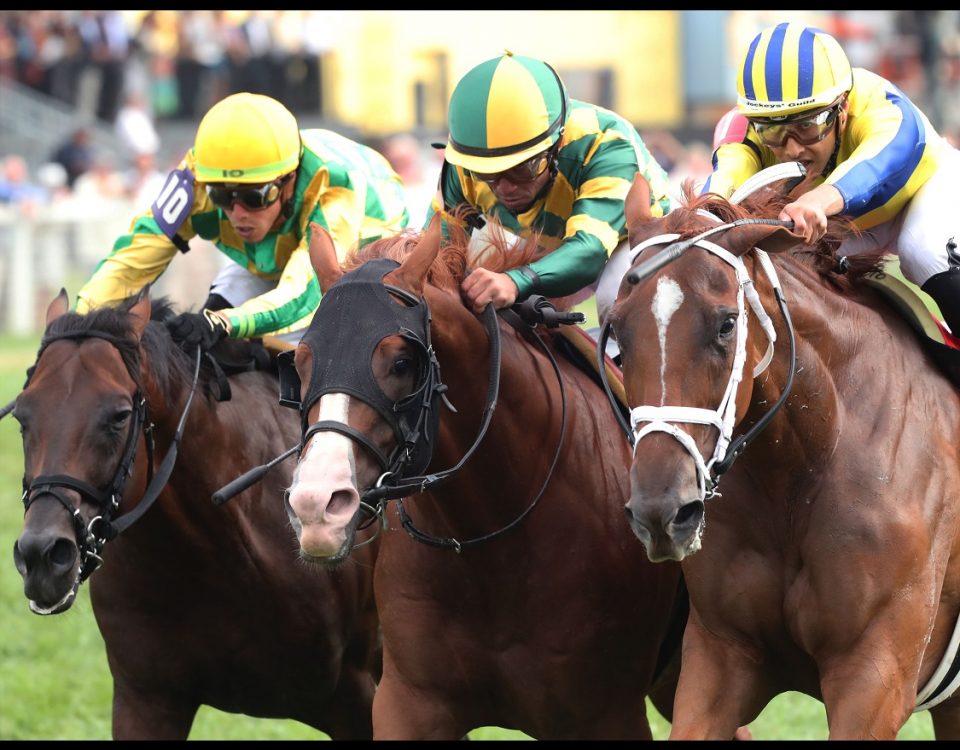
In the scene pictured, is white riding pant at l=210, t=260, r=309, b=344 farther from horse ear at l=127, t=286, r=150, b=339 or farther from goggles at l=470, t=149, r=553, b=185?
goggles at l=470, t=149, r=553, b=185

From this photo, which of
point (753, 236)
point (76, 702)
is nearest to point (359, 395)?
point (753, 236)

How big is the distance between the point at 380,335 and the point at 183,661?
1.82 metres

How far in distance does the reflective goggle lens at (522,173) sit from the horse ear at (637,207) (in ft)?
2.04

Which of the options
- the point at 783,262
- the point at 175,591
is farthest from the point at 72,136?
the point at 783,262

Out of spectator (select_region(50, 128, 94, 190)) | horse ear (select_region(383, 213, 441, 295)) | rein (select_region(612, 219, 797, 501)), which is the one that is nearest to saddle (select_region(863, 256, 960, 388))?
rein (select_region(612, 219, 797, 501))

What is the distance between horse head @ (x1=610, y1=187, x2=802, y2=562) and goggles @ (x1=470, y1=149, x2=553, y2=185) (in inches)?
36.9

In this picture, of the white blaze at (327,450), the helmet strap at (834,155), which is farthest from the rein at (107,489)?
the helmet strap at (834,155)

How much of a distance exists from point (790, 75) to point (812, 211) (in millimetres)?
653

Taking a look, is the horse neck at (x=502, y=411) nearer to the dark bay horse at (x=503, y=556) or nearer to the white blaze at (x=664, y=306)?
the dark bay horse at (x=503, y=556)

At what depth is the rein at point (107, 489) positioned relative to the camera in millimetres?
4820

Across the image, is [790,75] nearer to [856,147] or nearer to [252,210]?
[856,147]

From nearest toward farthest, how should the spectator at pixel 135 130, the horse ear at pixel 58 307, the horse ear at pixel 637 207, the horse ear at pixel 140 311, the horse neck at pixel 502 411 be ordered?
1. the horse ear at pixel 637 207
2. the horse neck at pixel 502 411
3. the horse ear at pixel 140 311
4. the horse ear at pixel 58 307
5. the spectator at pixel 135 130

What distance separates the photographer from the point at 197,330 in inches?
219

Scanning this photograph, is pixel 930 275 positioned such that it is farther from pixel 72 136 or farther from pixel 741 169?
pixel 72 136
